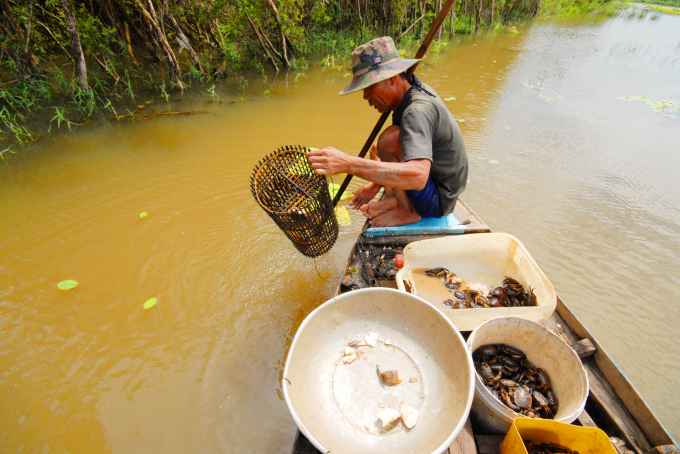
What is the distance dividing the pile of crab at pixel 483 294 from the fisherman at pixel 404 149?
555 mm

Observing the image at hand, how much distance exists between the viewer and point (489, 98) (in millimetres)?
6328

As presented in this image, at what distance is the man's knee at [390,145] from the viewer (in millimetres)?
2123

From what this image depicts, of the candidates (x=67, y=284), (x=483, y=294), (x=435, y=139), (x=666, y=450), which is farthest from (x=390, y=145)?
(x=67, y=284)

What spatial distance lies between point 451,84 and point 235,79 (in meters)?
5.08

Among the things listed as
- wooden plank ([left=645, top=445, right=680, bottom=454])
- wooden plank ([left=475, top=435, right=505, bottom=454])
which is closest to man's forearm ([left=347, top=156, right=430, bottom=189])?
wooden plank ([left=475, top=435, right=505, bottom=454])

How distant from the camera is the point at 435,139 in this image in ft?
6.53

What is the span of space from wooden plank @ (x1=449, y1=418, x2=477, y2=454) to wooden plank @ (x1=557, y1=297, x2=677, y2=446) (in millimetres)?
753

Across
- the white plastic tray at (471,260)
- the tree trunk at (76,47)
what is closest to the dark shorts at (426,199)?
the white plastic tray at (471,260)

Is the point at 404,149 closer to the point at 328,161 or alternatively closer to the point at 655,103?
the point at 328,161

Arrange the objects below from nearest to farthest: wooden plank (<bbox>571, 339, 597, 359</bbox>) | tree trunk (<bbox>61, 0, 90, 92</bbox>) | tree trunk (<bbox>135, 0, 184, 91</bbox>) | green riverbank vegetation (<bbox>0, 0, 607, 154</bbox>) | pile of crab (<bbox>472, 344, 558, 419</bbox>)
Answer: pile of crab (<bbox>472, 344, 558, 419</bbox>) → wooden plank (<bbox>571, 339, 597, 359</bbox>) → tree trunk (<bbox>61, 0, 90, 92</bbox>) → green riverbank vegetation (<bbox>0, 0, 607, 154</bbox>) → tree trunk (<bbox>135, 0, 184, 91</bbox>)

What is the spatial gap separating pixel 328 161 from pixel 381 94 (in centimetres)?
67

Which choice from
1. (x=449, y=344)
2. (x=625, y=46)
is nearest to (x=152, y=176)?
(x=449, y=344)

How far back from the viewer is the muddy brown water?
189 cm

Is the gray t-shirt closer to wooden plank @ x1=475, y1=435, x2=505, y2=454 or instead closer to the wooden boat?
the wooden boat
